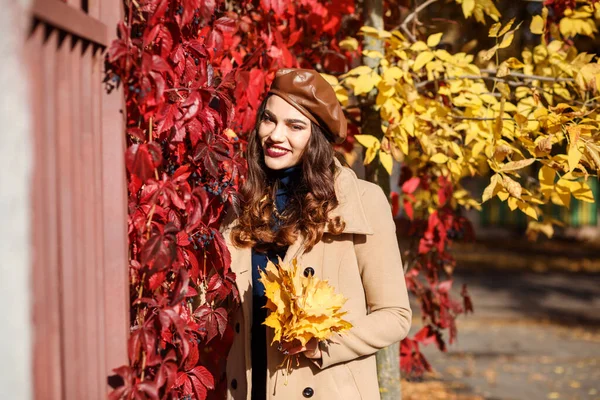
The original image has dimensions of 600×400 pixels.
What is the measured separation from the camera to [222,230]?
2.56 meters

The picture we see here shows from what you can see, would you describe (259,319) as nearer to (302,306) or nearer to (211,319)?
(211,319)

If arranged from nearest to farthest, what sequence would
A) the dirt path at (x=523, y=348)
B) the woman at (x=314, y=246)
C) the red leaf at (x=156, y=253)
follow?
1. the red leaf at (x=156, y=253)
2. the woman at (x=314, y=246)
3. the dirt path at (x=523, y=348)

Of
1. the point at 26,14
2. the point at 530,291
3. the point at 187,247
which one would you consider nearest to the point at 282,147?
the point at 187,247

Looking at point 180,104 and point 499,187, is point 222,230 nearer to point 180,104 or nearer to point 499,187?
point 180,104

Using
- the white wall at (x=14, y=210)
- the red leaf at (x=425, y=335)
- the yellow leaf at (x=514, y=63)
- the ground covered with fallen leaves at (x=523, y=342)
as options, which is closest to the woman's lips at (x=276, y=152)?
the yellow leaf at (x=514, y=63)

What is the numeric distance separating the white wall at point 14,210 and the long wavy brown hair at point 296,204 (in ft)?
4.10

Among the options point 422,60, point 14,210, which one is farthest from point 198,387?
point 422,60

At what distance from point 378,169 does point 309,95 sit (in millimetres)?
1104

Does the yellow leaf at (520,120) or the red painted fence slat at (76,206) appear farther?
the yellow leaf at (520,120)

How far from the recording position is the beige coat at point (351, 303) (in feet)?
7.60

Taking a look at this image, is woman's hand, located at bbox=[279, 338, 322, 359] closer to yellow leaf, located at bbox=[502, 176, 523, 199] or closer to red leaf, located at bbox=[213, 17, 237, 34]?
yellow leaf, located at bbox=[502, 176, 523, 199]

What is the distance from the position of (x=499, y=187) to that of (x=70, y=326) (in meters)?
1.62

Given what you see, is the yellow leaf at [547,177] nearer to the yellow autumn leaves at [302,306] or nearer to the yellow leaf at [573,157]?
the yellow leaf at [573,157]

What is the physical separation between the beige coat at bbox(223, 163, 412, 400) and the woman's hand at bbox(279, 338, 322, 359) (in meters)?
0.04
